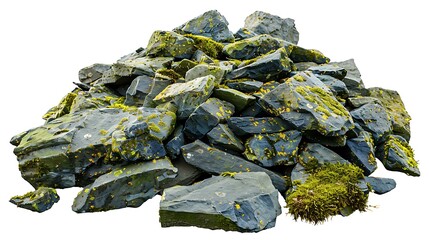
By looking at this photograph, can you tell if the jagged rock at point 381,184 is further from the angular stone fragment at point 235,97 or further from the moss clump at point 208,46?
the moss clump at point 208,46

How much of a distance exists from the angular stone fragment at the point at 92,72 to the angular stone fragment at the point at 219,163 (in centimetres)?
748

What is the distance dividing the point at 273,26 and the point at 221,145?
9.37 meters

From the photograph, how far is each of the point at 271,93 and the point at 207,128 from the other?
2.08 meters

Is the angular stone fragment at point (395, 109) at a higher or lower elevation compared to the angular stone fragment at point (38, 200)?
higher

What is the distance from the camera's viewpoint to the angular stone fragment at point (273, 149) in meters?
13.0

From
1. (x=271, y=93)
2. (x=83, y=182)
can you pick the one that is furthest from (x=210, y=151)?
(x=83, y=182)

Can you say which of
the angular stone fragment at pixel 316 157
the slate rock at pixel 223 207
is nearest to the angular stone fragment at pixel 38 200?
the slate rock at pixel 223 207

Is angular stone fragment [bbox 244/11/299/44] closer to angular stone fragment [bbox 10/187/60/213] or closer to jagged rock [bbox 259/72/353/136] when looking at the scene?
jagged rock [bbox 259/72/353/136]

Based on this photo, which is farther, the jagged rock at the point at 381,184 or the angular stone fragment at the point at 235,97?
the angular stone fragment at the point at 235,97

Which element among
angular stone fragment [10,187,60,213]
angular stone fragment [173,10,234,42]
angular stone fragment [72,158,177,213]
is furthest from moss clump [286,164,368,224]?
angular stone fragment [173,10,234,42]

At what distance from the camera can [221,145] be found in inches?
516

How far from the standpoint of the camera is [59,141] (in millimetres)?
13430

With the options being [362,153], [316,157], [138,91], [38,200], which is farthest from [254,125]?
[38,200]

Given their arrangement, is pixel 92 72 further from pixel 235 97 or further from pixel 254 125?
pixel 254 125
